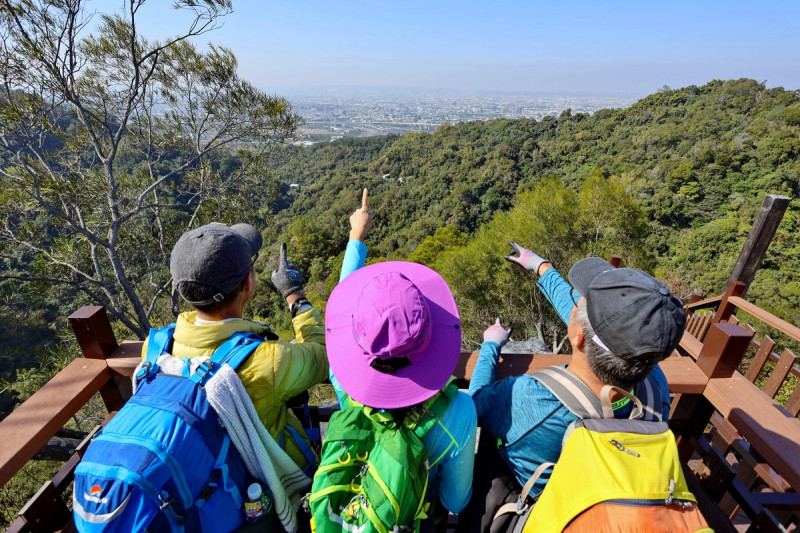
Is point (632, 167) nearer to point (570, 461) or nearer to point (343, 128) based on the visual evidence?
point (570, 461)

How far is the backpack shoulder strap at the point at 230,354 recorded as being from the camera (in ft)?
3.14

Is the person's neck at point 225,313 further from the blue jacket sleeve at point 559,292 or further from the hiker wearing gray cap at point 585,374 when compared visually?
the blue jacket sleeve at point 559,292

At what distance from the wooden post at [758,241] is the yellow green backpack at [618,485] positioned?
3660 millimetres

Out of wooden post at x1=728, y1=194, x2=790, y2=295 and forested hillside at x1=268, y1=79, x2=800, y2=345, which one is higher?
wooden post at x1=728, y1=194, x2=790, y2=295

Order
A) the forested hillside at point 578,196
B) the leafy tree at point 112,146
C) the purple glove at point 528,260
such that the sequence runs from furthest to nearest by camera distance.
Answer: the forested hillside at point 578,196 → the leafy tree at point 112,146 → the purple glove at point 528,260

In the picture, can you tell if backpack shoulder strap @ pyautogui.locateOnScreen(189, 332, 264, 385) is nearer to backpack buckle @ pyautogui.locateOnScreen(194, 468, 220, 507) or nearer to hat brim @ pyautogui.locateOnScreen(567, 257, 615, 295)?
backpack buckle @ pyautogui.locateOnScreen(194, 468, 220, 507)

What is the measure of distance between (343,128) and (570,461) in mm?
90623

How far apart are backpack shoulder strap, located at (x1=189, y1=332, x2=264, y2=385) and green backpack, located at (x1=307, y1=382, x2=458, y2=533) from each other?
1.02ft

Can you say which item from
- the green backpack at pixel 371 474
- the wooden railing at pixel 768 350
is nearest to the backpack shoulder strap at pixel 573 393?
the green backpack at pixel 371 474

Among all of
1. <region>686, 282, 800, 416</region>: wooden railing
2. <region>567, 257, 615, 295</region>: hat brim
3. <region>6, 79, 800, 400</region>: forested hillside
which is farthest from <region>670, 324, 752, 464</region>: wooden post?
<region>6, 79, 800, 400</region>: forested hillside

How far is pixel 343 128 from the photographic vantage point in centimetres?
8462

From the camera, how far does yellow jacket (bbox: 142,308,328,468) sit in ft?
3.34

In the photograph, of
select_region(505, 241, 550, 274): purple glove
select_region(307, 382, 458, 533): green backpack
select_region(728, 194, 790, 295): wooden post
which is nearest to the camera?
select_region(307, 382, 458, 533): green backpack

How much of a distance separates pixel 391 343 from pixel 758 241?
13.9 feet
